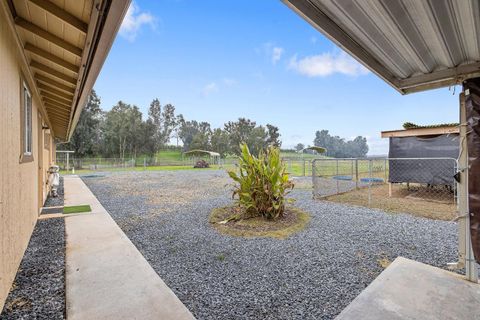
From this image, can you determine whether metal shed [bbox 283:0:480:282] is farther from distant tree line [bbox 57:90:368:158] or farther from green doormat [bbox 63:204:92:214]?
distant tree line [bbox 57:90:368:158]

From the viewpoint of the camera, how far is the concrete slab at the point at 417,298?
1.71 meters

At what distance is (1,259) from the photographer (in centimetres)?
187

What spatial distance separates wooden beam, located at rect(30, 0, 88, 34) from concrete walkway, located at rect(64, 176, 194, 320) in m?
2.26

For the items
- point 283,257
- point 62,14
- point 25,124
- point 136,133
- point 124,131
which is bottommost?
point 283,257

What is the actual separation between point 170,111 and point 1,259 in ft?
157

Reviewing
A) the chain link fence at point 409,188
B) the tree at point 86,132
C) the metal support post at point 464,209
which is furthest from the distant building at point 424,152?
the tree at point 86,132

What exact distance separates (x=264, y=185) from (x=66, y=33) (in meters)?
3.64

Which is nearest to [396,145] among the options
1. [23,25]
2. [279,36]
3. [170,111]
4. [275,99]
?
[23,25]

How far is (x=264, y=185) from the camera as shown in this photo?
4562 millimetres

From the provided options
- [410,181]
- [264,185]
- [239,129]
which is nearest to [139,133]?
[239,129]

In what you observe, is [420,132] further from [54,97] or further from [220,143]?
[220,143]

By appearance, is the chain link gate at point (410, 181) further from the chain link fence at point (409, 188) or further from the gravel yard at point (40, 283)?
the gravel yard at point (40, 283)

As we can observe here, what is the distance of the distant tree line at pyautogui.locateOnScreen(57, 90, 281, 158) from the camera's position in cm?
2920

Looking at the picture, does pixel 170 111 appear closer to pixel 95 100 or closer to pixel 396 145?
pixel 95 100
